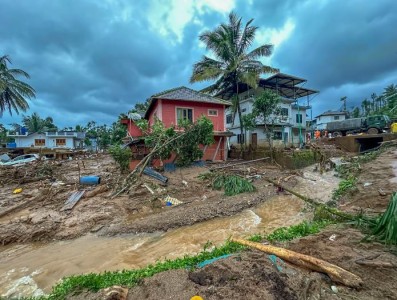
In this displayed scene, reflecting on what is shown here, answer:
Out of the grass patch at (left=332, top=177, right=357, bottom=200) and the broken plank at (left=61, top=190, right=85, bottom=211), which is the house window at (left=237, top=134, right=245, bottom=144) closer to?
the grass patch at (left=332, top=177, right=357, bottom=200)

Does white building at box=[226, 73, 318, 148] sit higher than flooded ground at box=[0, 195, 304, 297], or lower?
higher

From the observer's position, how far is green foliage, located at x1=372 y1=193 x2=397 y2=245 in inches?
159

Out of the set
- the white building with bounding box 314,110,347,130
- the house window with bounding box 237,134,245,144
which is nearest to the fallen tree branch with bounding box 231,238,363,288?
the house window with bounding box 237,134,245,144

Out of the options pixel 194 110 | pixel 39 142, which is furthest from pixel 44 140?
pixel 194 110

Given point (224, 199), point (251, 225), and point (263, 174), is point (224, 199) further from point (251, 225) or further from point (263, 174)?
point (263, 174)

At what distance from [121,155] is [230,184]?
7.41 metres

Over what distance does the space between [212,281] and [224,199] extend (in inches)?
302

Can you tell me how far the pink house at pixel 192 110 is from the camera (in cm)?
1811

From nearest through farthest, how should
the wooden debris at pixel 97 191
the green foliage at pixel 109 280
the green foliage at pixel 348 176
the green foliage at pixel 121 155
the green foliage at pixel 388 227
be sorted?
the green foliage at pixel 109 280
the green foliage at pixel 388 227
the green foliage at pixel 348 176
the wooden debris at pixel 97 191
the green foliage at pixel 121 155

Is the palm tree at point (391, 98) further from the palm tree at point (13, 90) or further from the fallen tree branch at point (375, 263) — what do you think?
the palm tree at point (13, 90)

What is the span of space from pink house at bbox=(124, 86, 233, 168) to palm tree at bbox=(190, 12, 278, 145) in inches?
105

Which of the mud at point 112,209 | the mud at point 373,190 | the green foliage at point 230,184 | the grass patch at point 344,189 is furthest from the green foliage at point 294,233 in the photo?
the green foliage at point 230,184

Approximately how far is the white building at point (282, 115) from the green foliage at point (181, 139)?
10714 mm

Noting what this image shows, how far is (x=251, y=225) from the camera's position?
8125 millimetres
